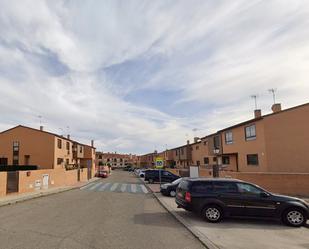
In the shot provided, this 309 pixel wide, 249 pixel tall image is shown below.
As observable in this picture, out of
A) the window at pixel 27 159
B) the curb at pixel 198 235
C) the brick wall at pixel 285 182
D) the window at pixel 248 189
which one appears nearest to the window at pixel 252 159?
the brick wall at pixel 285 182

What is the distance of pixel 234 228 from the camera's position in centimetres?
A: 1022

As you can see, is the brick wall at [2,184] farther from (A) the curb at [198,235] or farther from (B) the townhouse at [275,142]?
(B) the townhouse at [275,142]

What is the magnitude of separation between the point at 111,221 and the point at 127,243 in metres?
3.51

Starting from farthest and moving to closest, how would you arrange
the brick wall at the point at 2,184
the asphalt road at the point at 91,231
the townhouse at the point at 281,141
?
the townhouse at the point at 281,141 < the brick wall at the point at 2,184 < the asphalt road at the point at 91,231

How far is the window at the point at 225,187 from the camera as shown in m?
11.8

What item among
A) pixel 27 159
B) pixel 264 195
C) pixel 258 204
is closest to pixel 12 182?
pixel 258 204

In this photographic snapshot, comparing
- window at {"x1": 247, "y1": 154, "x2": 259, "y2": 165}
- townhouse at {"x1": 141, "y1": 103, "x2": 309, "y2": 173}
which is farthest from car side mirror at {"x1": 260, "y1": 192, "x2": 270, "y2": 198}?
window at {"x1": 247, "y1": 154, "x2": 259, "y2": 165}

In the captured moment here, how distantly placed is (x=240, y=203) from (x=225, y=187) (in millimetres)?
817

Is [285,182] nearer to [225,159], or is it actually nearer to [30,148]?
[225,159]

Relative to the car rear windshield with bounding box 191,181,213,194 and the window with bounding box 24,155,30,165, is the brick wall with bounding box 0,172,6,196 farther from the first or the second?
the window with bounding box 24,155,30,165

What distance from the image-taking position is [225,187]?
1190 centimetres

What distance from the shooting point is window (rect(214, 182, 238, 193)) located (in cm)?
1179

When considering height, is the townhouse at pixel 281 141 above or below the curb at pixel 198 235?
above

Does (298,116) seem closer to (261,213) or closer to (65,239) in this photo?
(261,213)
